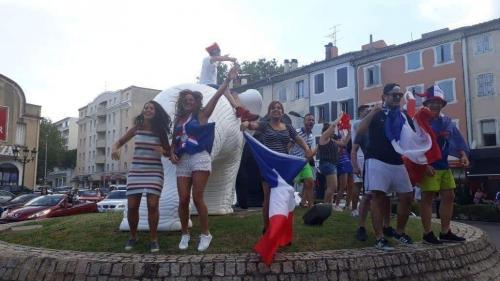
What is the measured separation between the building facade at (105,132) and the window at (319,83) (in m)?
25.5

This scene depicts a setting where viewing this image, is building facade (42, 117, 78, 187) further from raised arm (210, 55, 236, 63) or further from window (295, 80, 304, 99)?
raised arm (210, 55, 236, 63)

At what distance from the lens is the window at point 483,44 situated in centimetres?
2731

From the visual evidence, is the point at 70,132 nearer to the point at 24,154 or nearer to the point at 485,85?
the point at 24,154

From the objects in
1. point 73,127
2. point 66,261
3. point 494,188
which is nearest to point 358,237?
point 66,261

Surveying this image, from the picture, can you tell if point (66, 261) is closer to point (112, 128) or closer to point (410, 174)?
point (410, 174)

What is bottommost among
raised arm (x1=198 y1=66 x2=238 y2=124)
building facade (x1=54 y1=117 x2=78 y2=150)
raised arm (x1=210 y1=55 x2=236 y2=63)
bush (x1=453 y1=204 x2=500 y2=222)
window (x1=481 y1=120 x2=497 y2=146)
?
bush (x1=453 y1=204 x2=500 y2=222)

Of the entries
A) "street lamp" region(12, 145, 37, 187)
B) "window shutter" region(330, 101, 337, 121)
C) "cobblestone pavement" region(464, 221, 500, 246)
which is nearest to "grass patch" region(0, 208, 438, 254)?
"cobblestone pavement" region(464, 221, 500, 246)

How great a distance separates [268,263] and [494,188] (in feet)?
87.6

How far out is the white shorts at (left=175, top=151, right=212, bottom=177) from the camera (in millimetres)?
5484

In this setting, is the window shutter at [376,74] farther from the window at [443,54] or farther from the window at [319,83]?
the window at [319,83]

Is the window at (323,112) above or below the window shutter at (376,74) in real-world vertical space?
below

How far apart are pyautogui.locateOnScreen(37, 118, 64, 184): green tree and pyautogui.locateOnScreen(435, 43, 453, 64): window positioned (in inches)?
2140

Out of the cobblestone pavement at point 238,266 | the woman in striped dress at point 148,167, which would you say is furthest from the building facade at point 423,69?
the woman in striped dress at point 148,167

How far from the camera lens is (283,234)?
5.14 meters
